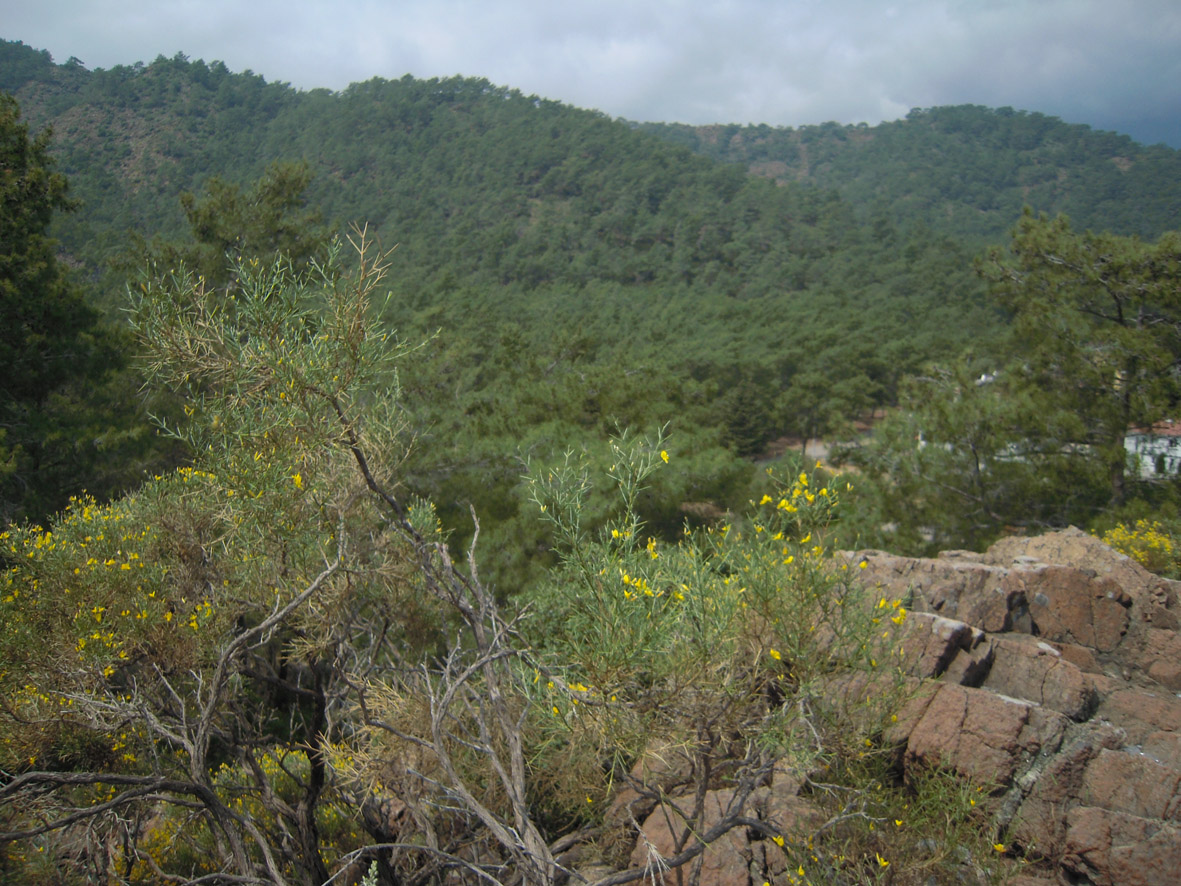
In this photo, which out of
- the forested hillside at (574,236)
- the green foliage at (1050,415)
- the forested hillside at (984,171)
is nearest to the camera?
the green foliage at (1050,415)

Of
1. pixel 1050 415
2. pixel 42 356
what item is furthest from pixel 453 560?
pixel 1050 415

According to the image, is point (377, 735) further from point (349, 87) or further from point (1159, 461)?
point (349, 87)

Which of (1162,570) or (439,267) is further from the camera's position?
(439,267)

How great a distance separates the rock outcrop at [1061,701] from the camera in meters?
2.93

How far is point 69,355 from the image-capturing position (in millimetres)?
8945

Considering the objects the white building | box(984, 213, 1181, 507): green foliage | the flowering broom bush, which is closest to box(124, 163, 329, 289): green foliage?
the flowering broom bush

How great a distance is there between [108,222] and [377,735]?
3214 centimetres

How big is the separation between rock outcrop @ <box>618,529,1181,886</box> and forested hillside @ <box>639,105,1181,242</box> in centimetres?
4100

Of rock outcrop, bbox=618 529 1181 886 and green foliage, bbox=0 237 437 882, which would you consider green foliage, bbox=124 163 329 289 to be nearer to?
green foliage, bbox=0 237 437 882

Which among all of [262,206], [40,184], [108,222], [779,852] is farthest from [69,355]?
[108,222]

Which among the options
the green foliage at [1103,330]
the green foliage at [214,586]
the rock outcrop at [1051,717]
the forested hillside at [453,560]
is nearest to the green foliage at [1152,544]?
the forested hillside at [453,560]

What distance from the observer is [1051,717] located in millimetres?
3316

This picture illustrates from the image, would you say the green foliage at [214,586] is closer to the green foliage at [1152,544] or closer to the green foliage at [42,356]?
the green foliage at [42,356]

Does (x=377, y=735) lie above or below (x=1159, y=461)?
below
